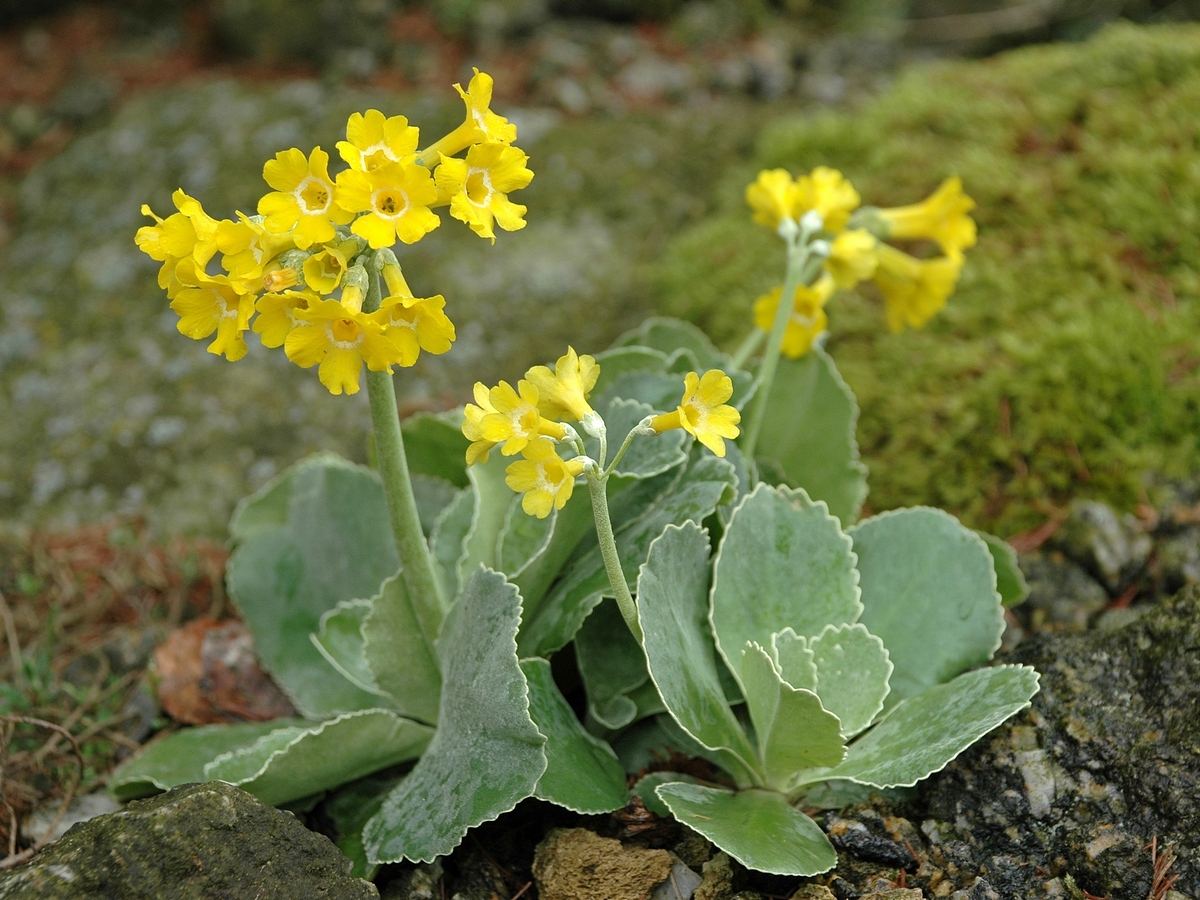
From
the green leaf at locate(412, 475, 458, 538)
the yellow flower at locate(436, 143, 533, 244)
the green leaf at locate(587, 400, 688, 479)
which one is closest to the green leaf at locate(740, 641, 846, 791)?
the green leaf at locate(587, 400, 688, 479)

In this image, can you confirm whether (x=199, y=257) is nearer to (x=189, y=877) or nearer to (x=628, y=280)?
(x=189, y=877)

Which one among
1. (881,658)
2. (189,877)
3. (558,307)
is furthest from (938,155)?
(189,877)

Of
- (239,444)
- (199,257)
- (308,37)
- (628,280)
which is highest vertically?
(199,257)

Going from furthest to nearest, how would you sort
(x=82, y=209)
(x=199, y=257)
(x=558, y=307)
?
(x=82, y=209)
(x=558, y=307)
(x=199, y=257)

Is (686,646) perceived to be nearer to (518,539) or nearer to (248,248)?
(518,539)

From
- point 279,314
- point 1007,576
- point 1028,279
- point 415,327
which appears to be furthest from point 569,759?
point 1028,279

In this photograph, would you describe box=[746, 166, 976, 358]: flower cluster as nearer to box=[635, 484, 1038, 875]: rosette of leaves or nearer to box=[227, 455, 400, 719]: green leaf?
box=[635, 484, 1038, 875]: rosette of leaves
